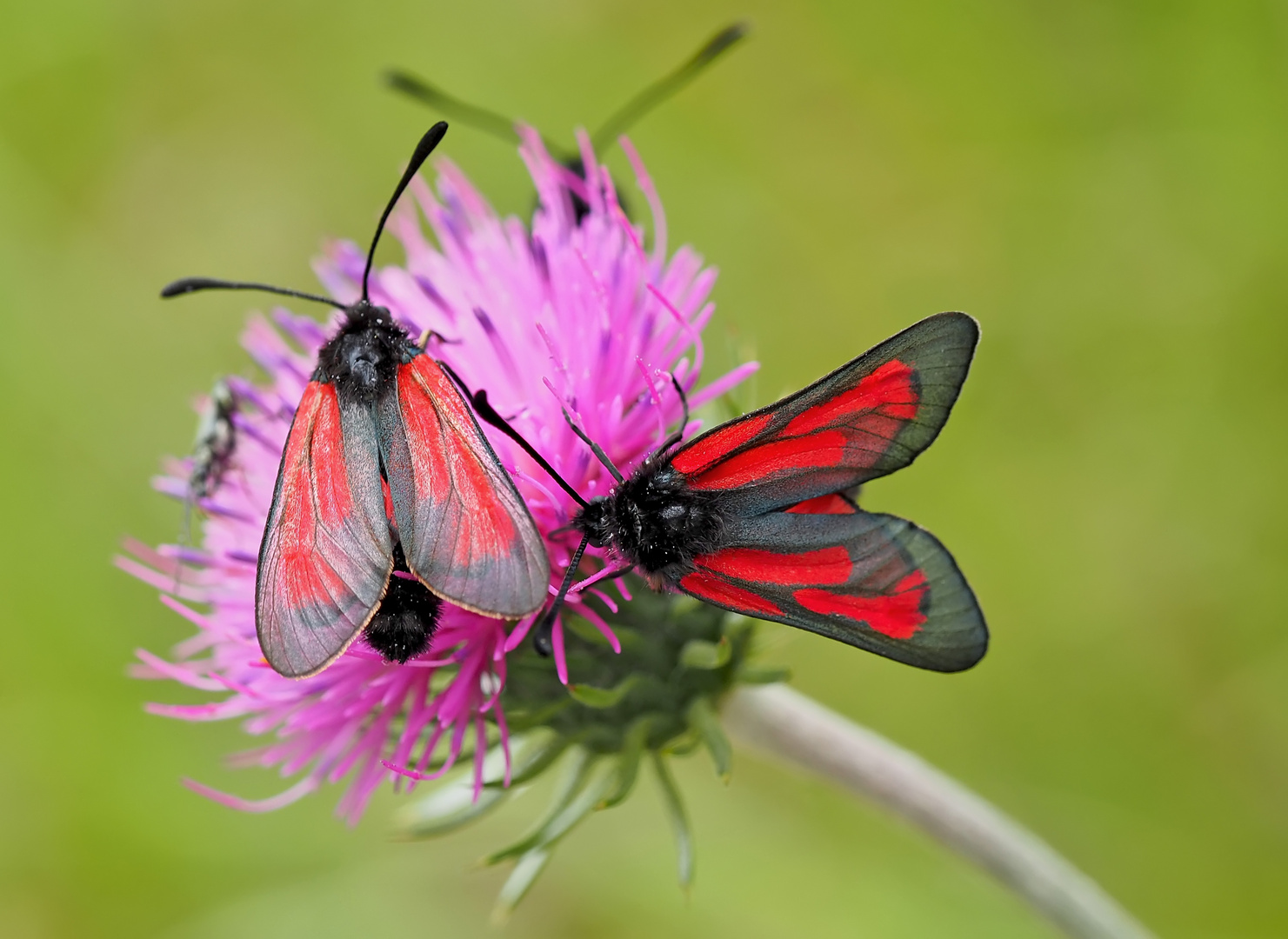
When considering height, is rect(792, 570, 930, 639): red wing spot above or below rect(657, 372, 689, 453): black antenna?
below

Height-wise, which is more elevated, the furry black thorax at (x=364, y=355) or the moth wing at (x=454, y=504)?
the furry black thorax at (x=364, y=355)

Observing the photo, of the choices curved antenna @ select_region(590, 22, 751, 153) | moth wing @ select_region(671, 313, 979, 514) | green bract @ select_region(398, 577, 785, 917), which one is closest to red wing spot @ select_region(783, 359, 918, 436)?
moth wing @ select_region(671, 313, 979, 514)

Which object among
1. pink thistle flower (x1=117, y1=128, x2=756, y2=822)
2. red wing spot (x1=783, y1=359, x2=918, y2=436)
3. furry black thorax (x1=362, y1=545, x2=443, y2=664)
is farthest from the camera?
pink thistle flower (x1=117, y1=128, x2=756, y2=822)

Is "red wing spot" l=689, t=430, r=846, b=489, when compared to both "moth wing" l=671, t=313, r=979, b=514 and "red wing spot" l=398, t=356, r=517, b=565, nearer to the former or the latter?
"moth wing" l=671, t=313, r=979, b=514

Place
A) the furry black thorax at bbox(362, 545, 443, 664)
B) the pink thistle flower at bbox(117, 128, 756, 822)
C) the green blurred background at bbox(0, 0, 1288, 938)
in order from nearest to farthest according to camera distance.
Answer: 1. the furry black thorax at bbox(362, 545, 443, 664)
2. the pink thistle flower at bbox(117, 128, 756, 822)
3. the green blurred background at bbox(0, 0, 1288, 938)

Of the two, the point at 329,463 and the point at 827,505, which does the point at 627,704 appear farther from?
the point at 329,463

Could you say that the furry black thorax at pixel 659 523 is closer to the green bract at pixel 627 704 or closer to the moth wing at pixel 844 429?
the moth wing at pixel 844 429

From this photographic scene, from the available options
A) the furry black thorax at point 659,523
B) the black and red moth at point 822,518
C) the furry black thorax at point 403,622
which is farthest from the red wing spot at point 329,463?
the furry black thorax at point 659,523
